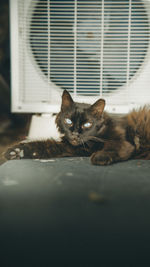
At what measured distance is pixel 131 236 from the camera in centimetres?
51

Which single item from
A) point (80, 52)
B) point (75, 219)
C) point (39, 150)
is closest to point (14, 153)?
point (39, 150)

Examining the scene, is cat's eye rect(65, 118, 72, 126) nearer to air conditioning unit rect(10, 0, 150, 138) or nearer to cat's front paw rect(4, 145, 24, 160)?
cat's front paw rect(4, 145, 24, 160)

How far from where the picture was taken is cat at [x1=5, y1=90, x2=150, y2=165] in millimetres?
1163

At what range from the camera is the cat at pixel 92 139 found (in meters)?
1.16

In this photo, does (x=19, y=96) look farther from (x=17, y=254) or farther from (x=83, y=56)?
(x=17, y=254)

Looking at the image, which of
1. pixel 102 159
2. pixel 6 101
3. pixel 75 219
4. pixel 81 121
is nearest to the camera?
pixel 75 219

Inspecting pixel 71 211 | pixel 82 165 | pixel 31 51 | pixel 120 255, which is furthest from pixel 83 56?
pixel 120 255

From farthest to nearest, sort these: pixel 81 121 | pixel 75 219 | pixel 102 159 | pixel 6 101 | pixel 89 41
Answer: pixel 6 101 → pixel 89 41 → pixel 81 121 → pixel 102 159 → pixel 75 219

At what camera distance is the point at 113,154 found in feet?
3.69

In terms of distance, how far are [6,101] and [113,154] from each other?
1.41m

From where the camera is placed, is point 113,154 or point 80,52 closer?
point 113,154

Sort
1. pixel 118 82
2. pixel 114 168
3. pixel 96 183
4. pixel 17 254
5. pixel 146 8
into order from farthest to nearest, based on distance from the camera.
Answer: pixel 118 82 → pixel 146 8 → pixel 114 168 → pixel 96 183 → pixel 17 254

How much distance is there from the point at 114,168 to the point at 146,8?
3.99 ft

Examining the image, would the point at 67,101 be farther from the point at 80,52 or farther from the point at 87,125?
the point at 80,52
